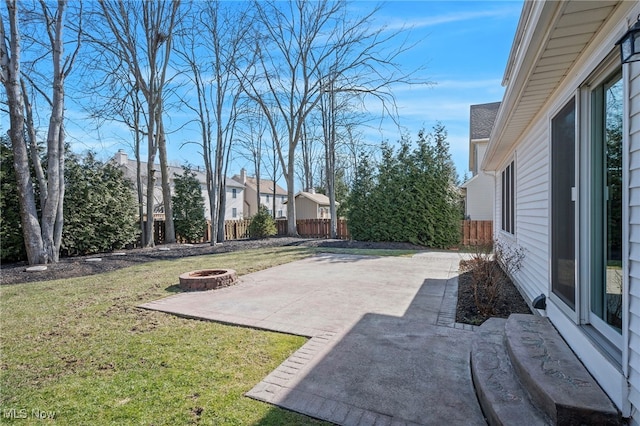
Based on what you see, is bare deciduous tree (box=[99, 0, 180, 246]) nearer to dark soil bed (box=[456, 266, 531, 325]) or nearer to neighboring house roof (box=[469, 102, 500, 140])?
dark soil bed (box=[456, 266, 531, 325])

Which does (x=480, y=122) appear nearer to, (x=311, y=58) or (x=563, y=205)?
(x=311, y=58)

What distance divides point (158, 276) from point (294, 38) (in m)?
13.6

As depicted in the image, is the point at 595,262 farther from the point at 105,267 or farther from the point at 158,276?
the point at 105,267

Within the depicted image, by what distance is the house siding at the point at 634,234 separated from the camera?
5.63 feet

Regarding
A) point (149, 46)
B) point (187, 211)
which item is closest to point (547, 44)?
point (149, 46)

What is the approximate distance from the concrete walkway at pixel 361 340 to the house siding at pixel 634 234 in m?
0.93

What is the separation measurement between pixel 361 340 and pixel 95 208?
10.8 meters

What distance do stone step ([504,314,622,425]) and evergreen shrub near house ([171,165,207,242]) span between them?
49.1 ft

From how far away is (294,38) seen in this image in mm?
16281

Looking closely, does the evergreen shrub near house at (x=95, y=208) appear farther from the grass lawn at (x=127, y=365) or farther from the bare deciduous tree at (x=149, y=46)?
the grass lawn at (x=127, y=365)

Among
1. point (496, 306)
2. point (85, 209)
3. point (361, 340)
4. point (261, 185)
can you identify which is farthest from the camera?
point (261, 185)

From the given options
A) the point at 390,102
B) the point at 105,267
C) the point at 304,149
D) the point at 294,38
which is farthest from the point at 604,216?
the point at 304,149

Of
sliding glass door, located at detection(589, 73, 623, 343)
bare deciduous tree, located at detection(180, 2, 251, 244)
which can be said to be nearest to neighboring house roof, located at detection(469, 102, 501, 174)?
bare deciduous tree, located at detection(180, 2, 251, 244)

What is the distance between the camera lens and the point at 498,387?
231 cm
